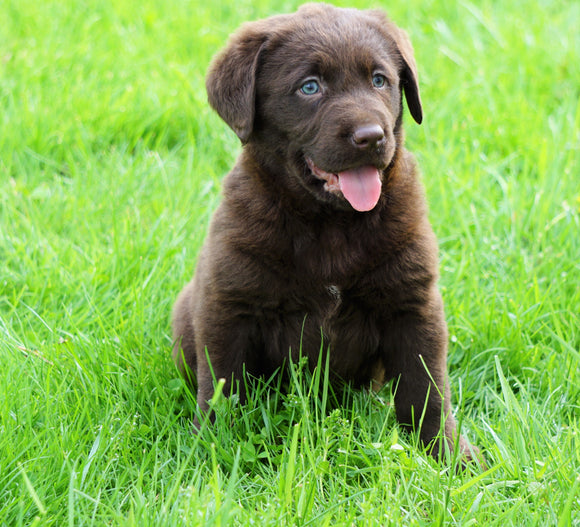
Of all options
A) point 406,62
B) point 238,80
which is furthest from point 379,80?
point 238,80

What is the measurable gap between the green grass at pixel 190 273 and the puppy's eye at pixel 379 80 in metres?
0.98

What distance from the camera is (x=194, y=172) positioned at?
14.7 ft

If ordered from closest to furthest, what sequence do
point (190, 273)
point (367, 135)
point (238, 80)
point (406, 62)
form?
point (367, 135) < point (238, 80) < point (406, 62) < point (190, 273)

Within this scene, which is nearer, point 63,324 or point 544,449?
point 544,449

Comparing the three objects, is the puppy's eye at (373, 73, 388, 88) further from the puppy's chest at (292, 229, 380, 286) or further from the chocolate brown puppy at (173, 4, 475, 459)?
the puppy's chest at (292, 229, 380, 286)

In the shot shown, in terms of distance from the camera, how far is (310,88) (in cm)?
273

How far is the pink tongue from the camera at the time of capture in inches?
105

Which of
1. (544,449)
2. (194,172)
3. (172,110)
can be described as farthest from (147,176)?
(544,449)

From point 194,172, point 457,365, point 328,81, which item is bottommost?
point 457,365

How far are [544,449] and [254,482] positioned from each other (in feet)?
2.94

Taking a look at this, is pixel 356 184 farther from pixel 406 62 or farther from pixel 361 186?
pixel 406 62

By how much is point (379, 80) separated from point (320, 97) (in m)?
0.22

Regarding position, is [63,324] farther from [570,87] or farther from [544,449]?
[570,87]

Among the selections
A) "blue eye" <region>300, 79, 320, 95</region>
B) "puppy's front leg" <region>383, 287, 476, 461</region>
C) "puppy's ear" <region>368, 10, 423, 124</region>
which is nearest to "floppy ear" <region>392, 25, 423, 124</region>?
"puppy's ear" <region>368, 10, 423, 124</region>
